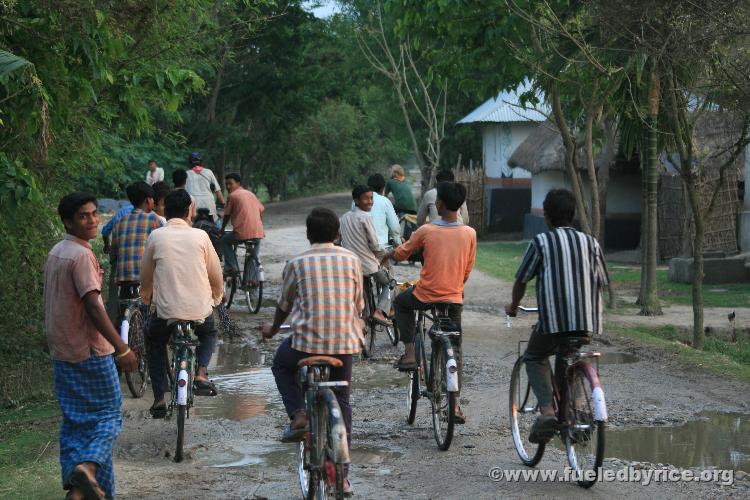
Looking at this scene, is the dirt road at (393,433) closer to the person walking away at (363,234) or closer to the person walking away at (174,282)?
the person walking away at (174,282)

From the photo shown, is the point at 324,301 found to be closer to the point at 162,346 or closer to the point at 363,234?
the point at 162,346

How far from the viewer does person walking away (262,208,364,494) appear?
19.5 ft

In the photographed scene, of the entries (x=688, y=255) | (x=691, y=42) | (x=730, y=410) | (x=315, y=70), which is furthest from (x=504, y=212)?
(x=730, y=410)

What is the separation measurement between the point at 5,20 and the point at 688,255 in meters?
16.8

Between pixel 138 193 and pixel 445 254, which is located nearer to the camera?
pixel 445 254

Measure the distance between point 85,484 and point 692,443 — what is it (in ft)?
15.1

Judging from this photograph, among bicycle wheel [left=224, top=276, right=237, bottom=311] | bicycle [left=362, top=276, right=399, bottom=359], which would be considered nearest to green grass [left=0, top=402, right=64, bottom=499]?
bicycle [left=362, top=276, right=399, bottom=359]

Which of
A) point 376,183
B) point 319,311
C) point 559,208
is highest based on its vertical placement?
point 376,183

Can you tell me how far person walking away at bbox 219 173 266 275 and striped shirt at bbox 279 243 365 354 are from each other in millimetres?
8753

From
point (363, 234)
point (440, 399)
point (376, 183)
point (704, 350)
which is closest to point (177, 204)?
point (440, 399)

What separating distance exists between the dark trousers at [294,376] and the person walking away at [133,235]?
4007 mm

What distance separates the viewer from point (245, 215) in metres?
14.9

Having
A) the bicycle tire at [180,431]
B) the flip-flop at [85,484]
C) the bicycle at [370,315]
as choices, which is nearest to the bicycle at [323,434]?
the flip-flop at [85,484]

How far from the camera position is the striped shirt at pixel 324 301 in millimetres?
5949
